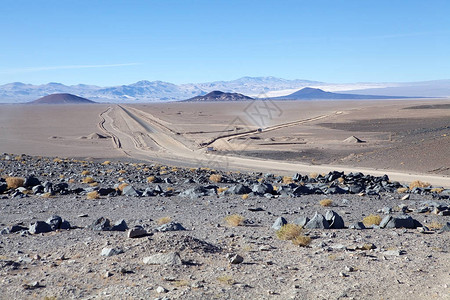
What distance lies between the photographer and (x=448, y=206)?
587 inches

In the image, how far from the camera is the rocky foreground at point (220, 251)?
7.41m

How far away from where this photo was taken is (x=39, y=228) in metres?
11.0

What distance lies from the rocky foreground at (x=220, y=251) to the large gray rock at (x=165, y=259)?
0.7 inches

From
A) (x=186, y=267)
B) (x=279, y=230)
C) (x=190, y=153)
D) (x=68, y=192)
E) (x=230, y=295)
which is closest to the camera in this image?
(x=230, y=295)

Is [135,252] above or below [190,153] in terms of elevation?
above

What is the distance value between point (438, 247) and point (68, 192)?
12764mm

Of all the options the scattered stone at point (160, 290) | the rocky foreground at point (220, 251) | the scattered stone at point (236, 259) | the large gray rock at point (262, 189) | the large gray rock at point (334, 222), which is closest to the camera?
the scattered stone at point (160, 290)

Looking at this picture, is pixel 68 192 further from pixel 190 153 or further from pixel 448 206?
pixel 190 153

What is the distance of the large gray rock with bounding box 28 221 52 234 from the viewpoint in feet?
35.6

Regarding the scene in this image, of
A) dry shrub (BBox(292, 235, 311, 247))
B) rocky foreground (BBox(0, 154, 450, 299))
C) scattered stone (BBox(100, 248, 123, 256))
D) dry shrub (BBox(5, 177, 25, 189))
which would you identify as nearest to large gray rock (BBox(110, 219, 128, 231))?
rocky foreground (BBox(0, 154, 450, 299))

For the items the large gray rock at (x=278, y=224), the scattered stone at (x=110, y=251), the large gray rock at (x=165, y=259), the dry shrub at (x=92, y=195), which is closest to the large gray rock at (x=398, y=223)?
the large gray rock at (x=278, y=224)

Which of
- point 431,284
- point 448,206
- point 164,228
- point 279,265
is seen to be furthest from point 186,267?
point 448,206

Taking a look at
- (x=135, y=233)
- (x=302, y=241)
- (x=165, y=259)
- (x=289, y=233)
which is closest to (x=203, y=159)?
(x=289, y=233)

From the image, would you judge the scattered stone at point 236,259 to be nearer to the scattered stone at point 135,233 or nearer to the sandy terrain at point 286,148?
the scattered stone at point 135,233
